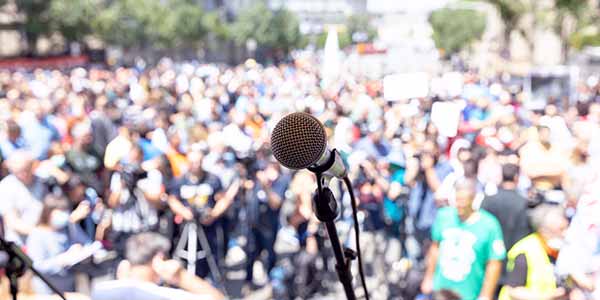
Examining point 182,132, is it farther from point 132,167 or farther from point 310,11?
point 310,11

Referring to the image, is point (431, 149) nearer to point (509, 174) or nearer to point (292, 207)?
point (509, 174)

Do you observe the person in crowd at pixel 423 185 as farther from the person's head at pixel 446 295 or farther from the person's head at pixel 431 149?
the person's head at pixel 446 295

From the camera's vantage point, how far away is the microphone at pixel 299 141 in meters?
1.73

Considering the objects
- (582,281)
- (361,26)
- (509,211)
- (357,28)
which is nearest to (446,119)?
(509,211)

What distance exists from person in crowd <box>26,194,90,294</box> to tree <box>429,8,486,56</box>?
57013mm

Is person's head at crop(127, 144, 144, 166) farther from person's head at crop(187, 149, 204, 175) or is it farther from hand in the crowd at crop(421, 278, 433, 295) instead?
hand in the crowd at crop(421, 278, 433, 295)

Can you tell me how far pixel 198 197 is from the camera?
237 inches

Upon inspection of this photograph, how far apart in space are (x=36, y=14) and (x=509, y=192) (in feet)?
183

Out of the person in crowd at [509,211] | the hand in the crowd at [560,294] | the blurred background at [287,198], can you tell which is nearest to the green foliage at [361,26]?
the blurred background at [287,198]

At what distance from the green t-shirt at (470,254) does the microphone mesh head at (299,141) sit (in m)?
2.72

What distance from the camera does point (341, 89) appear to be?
12969mm

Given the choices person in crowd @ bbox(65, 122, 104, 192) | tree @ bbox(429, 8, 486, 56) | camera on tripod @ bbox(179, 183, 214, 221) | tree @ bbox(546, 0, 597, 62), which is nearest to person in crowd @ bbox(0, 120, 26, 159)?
person in crowd @ bbox(65, 122, 104, 192)

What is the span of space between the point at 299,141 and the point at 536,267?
2.60 metres

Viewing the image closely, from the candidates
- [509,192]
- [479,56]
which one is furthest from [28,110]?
[479,56]
